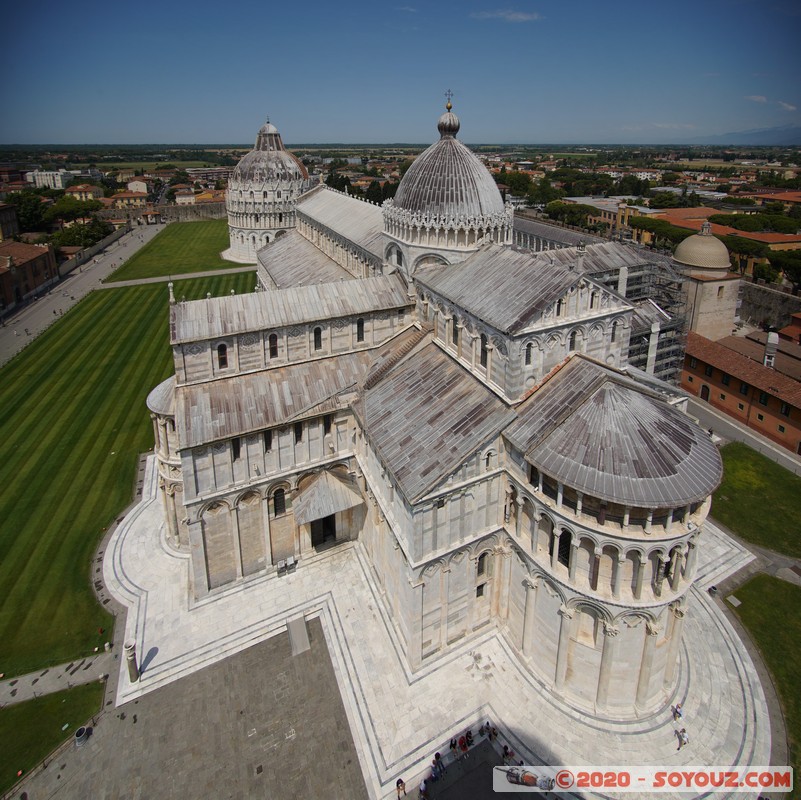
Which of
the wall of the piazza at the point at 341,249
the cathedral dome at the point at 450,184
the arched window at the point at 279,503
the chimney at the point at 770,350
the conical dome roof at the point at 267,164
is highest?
the conical dome roof at the point at 267,164

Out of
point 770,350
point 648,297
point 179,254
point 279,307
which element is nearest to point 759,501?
point 770,350

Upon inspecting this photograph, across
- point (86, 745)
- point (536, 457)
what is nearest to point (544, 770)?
point (536, 457)

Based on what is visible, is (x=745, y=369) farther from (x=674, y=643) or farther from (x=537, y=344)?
(x=537, y=344)

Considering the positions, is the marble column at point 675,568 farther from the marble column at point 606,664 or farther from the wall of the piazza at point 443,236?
the wall of the piazza at point 443,236

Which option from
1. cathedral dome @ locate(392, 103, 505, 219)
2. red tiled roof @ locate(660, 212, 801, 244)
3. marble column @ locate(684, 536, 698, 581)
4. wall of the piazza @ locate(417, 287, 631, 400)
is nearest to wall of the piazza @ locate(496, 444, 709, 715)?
marble column @ locate(684, 536, 698, 581)

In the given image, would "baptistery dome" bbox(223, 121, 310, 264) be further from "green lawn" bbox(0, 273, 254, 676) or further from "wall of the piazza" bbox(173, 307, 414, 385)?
"wall of the piazza" bbox(173, 307, 414, 385)

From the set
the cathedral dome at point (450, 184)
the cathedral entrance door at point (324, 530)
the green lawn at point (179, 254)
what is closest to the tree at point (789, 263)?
the cathedral dome at point (450, 184)

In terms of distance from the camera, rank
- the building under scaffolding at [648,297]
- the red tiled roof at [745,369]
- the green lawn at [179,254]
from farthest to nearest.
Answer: the green lawn at [179,254]
the building under scaffolding at [648,297]
the red tiled roof at [745,369]
